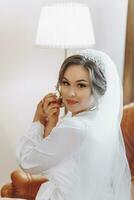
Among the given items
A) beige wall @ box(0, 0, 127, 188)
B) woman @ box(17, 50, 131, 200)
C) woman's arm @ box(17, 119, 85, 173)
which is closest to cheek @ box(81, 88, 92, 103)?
woman @ box(17, 50, 131, 200)

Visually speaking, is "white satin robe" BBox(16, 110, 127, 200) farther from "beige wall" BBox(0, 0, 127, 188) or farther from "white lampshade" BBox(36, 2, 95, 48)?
"beige wall" BBox(0, 0, 127, 188)

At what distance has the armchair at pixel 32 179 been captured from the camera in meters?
1.77

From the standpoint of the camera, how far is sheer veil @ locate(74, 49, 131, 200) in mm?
1304

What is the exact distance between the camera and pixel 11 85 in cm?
233

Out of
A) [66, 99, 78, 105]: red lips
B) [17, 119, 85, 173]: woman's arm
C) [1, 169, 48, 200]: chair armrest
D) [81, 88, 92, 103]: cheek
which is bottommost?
[1, 169, 48, 200]: chair armrest

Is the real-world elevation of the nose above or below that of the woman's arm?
above

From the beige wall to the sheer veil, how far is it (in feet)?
3.19

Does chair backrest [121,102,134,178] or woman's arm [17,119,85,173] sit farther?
chair backrest [121,102,134,178]

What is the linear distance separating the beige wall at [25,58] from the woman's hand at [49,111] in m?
0.87

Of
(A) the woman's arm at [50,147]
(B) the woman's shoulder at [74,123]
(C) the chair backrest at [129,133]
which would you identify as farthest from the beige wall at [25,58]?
(B) the woman's shoulder at [74,123]

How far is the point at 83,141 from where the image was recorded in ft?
4.21

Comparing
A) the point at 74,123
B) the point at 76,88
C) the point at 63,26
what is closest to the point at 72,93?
the point at 76,88

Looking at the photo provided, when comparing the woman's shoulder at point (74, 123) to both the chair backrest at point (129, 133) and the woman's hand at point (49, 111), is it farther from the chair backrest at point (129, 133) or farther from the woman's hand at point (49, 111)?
the chair backrest at point (129, 133)

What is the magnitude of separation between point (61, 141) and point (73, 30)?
75 centimetres
